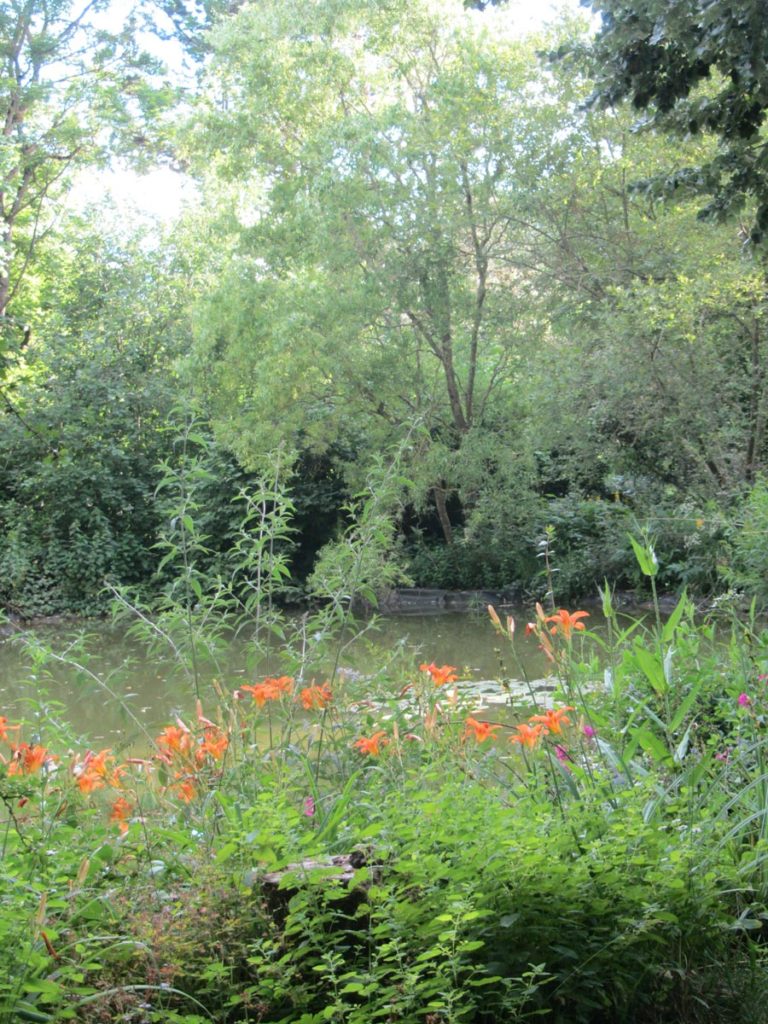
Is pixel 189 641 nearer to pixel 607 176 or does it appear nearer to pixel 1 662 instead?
pixel 1 662

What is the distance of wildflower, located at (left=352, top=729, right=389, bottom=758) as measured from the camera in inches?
123

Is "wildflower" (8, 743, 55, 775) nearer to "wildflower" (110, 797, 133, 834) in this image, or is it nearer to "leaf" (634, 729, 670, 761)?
"wildflower" (110, 797, 133, 834)

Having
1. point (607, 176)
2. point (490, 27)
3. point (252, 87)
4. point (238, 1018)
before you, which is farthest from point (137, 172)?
point (238, 1018)

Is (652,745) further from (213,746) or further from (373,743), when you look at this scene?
(213,746)

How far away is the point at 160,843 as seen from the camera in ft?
8.23

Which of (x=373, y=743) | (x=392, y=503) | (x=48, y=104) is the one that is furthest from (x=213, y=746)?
(x=48, y=104)

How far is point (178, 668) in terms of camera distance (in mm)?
3617

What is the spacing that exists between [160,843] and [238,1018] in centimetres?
61

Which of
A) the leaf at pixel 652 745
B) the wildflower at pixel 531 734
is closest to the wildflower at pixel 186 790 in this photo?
the wildflower at pixel 531 734

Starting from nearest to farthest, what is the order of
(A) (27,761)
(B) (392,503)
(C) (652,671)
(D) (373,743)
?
(A) (27,761) < (C) (652,671) < (D) (373,743) < (B) (392,503)

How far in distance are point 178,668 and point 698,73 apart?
14.1 feet

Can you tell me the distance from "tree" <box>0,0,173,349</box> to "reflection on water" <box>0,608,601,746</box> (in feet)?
26.5

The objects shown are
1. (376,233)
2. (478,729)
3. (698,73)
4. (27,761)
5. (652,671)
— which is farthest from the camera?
(376,233)

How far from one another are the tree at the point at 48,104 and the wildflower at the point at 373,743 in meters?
15.8
